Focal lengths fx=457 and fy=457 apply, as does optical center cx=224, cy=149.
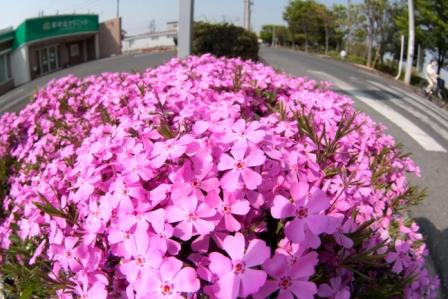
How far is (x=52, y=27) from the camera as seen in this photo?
38.4m

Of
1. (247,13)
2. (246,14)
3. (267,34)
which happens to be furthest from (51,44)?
(267,34)

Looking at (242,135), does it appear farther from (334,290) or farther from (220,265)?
(334,290)

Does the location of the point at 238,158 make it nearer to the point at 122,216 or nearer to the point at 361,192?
the point at 122,216

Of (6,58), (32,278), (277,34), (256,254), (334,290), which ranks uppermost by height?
(277,34)

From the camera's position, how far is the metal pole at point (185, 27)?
8461mm

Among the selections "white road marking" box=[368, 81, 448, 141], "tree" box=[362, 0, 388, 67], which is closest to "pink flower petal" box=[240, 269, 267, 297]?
"white road marking" box=[368, 81, 448, 141]

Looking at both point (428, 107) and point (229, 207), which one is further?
point (428, 107)

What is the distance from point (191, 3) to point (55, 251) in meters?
7.49

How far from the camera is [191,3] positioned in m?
8.45

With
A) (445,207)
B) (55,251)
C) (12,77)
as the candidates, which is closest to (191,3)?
(445,207)

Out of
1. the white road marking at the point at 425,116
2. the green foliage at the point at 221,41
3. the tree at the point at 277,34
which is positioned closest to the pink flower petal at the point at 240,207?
the white road marking at the point at 425,116

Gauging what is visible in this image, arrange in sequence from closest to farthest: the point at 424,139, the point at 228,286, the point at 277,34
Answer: the point at 228,286 → the point at 424,139 → the point at 277,34

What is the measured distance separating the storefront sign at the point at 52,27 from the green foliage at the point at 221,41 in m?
26.3

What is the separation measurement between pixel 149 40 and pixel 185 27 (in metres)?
48.9
